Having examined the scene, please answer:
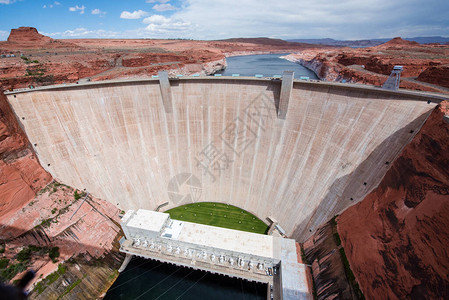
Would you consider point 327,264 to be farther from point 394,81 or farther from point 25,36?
point 25,36

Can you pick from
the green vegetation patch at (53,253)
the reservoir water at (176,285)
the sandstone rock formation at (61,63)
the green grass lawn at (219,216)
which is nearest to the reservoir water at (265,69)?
the sandstone rock formation at (61,63)

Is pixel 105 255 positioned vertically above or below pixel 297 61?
below

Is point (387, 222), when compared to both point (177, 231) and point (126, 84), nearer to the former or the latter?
point (177, 231)

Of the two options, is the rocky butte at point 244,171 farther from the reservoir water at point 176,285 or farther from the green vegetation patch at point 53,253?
the reservoir water at point 176,285

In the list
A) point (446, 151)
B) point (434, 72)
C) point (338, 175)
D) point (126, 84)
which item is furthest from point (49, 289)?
point (434, 72)

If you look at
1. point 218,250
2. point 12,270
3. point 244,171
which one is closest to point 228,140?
point 244,171
